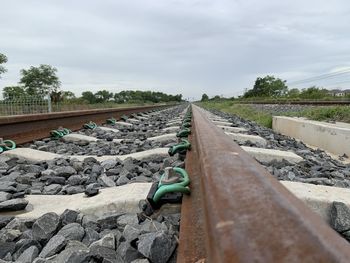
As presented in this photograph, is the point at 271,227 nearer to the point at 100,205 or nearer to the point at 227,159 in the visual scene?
the point at 227,159

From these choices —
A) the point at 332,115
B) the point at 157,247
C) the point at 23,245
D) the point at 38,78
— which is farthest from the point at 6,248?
the point at 38,78

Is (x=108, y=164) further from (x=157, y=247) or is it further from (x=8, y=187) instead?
(x=157, y=247)

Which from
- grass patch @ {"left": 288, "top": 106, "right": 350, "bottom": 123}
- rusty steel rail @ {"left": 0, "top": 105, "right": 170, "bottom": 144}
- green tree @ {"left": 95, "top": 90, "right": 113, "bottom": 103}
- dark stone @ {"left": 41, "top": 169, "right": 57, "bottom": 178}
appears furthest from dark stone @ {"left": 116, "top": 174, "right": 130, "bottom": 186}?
green tree @ {"left": 95, "top": 90, "right": 113, "bottom": 103}

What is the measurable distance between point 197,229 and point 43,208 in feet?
3.74

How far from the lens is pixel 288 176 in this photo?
9.24 ft

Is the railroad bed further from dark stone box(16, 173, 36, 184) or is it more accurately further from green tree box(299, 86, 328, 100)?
green tree box(299, 86, 328, 100)

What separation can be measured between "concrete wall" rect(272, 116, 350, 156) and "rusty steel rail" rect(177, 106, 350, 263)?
4.87 m

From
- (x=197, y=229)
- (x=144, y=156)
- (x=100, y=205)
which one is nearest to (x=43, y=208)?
(x=100, y=205)

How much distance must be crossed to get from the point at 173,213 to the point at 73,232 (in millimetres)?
433

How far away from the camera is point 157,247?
1368 millimetres

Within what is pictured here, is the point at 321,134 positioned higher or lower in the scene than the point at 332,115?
lower

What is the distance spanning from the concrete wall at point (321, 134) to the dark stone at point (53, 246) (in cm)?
478

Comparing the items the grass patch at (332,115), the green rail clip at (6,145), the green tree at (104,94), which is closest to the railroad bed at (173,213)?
the green rail clip at (6,145)

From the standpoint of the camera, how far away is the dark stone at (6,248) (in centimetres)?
157
